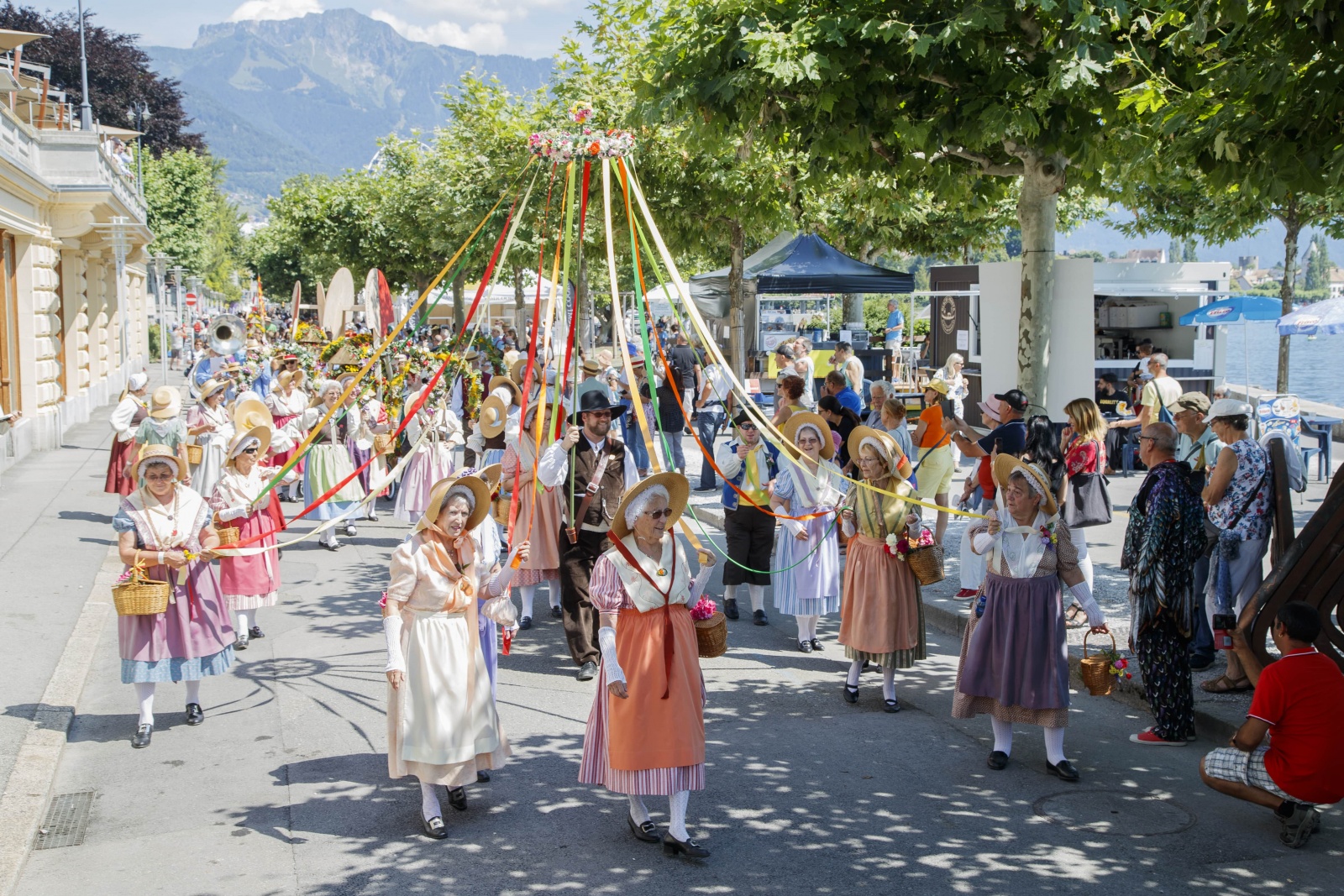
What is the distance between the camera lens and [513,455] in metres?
9.02

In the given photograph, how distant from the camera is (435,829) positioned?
5590mm

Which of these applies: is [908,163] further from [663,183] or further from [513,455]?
[663,183]

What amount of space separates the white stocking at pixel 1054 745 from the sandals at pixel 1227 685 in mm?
1792

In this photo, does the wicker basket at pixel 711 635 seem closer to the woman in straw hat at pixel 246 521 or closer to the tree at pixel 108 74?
the woman in straw hat at pixel 246 521

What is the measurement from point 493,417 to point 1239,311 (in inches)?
489

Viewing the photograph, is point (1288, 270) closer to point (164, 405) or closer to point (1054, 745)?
point (1054, 745)

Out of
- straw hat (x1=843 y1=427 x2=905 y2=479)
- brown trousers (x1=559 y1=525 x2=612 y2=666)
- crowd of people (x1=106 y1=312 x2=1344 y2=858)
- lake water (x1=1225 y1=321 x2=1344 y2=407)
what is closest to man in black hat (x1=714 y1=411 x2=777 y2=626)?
crowd of people (x1=106 y1=312 x2=1344 y2=858)

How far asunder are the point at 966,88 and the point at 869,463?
11.7 ft

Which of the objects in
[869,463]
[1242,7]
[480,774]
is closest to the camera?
[1242,7]

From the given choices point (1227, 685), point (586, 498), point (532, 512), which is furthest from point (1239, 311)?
point (586, 498)

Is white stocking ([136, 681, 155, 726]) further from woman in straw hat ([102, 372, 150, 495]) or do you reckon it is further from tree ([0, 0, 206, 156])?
tree ([0, 0, 206, 156])

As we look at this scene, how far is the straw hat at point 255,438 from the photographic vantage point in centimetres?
853

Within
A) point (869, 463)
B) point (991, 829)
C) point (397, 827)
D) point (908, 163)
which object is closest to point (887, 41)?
point (908, 163)

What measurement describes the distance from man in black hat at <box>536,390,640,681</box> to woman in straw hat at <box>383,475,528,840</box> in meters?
2.15
